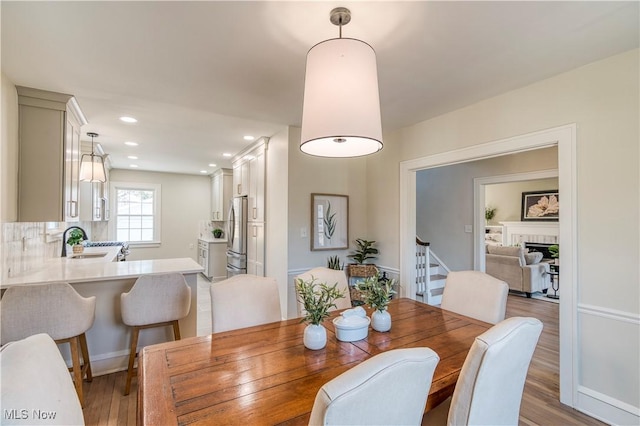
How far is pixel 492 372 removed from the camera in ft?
3.47

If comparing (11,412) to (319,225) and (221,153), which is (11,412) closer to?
(319,225)

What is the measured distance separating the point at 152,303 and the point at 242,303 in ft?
3.00

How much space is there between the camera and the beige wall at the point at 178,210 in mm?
→ 7020

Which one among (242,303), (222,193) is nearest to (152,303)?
(242,303)

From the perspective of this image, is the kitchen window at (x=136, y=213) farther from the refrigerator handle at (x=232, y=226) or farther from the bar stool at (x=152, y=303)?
the bar stool at (x=152, y=303)

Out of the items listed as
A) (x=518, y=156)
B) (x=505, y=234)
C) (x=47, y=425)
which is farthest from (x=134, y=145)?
(x=505, y=234)

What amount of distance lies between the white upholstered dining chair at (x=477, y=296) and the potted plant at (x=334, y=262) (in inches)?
60.6

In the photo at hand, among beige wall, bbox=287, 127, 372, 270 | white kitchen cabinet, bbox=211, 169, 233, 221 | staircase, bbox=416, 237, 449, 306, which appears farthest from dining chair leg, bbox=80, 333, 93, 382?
white kitchen cabinet, bbox=211, 169, 233, 221

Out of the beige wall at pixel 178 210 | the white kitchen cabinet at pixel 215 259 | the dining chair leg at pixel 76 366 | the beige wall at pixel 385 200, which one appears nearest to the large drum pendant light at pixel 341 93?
the dining chair leg at pixel 76 366

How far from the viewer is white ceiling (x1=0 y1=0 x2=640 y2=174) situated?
155 cm

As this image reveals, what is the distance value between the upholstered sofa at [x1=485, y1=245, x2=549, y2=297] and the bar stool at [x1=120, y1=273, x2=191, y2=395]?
5294mm

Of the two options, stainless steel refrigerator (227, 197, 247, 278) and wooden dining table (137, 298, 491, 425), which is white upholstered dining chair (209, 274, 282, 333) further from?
stainless steel refrigerator (227, 197, 247, 278)

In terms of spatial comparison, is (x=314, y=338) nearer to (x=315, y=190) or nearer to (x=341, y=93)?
(x=341, y=93)

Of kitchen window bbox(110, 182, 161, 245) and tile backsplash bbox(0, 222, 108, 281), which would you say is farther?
kitchen window bbox(110, 182, 161, 245)
